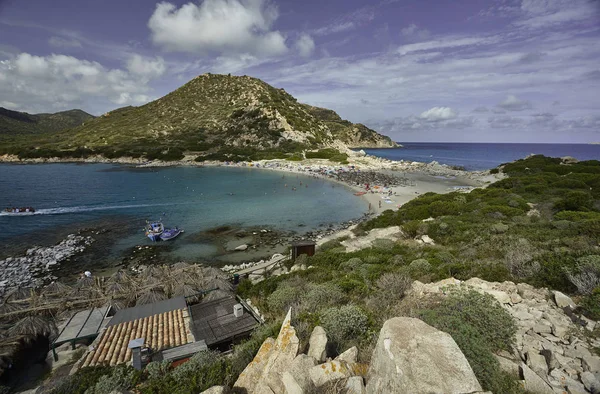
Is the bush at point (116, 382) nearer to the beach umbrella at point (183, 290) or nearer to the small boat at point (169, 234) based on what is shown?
the beach umbrella at point (183, 290)

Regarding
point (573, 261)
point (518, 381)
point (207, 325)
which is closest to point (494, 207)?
point (573, 261)

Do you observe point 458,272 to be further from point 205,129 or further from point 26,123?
point 26,123

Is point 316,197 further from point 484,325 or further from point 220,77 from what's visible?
point 220,77

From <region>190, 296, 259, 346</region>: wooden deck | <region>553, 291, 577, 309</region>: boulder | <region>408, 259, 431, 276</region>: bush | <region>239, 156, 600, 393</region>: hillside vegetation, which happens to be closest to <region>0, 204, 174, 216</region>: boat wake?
<region>239, 156, 600, 393</region>: hillside vegetation

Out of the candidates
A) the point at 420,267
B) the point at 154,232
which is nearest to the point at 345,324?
the point at 420,267

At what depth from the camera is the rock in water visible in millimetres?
3537

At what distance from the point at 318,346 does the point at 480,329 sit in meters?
4.16

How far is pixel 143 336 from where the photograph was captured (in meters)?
10.2

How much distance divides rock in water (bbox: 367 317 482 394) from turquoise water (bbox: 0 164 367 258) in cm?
2266

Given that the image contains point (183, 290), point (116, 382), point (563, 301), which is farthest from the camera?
point (183, 290)

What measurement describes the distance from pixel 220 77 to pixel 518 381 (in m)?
163

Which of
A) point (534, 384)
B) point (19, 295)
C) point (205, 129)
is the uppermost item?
point (205, 129)

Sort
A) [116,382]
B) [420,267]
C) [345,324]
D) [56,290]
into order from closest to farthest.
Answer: [116,382]
[345,324]
[420,267]
[56,290]

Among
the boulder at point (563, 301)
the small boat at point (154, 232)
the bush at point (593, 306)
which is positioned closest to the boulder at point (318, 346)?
the bush at point (593, 306)
